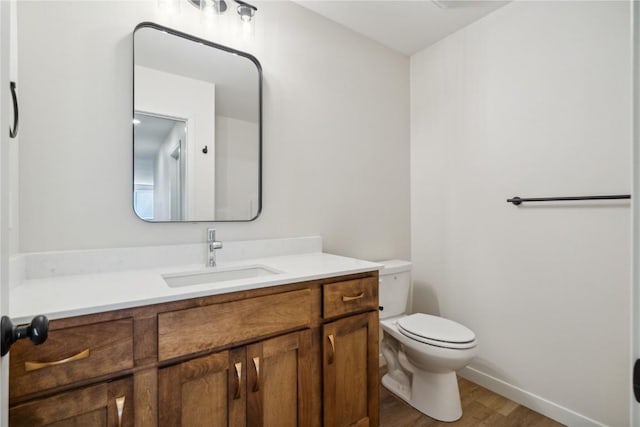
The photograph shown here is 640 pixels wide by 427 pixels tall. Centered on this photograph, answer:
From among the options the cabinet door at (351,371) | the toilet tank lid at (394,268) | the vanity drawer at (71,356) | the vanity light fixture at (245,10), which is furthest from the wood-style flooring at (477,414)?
the vanity light fixture at (245,10)

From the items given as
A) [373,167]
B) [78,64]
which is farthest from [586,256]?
[78,64]

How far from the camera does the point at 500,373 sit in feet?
6.54

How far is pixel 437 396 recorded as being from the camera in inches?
69.8

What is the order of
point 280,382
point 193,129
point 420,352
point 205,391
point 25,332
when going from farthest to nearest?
point 420,352 → point 193,129 → point 280,382 → point 205,391 → point 25,332

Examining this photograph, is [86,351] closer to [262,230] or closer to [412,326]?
[262,230]

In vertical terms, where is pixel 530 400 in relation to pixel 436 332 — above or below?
below

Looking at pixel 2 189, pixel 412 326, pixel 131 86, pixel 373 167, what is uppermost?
pixel 131 86

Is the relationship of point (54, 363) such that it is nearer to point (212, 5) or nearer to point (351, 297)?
point (351, 297)

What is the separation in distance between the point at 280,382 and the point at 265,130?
129cm

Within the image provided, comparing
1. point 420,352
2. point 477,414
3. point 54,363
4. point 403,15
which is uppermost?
point 403,15

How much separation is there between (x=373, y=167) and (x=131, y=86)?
1.55 metres

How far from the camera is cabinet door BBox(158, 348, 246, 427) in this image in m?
1.01

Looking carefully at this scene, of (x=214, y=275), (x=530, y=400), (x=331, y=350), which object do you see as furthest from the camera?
(x=530, y=400)

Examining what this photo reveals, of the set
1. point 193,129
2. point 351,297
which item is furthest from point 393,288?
point 193,129
